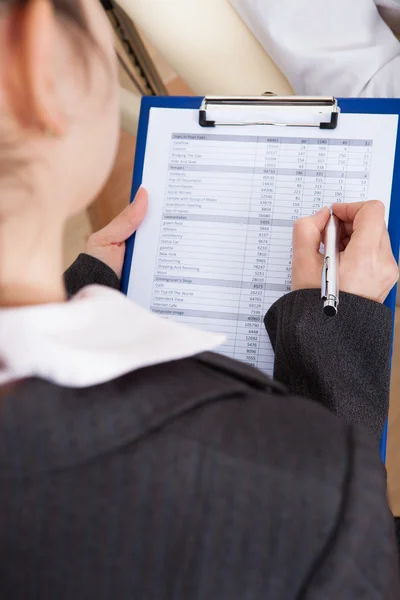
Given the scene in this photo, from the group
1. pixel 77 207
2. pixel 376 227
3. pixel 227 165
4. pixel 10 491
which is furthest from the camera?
pixel 227 165

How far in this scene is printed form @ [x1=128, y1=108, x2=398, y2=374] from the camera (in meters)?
0.68

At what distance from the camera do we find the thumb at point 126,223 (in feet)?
2.36

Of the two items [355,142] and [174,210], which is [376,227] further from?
[174,210]

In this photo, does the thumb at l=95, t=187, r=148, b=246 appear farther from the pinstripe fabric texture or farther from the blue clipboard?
the pinstripe fabric texture

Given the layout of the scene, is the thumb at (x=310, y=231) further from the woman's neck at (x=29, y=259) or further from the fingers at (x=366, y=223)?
the woman's neck at (x=29, y=259)

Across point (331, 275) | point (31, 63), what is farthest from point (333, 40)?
point (31, 63)

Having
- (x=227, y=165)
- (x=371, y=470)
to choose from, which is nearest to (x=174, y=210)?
(x=227, y=165)

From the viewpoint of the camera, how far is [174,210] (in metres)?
0.72

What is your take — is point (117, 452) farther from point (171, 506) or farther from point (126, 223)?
point (126, 223)

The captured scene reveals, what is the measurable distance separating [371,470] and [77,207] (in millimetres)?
258

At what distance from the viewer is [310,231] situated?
63cm

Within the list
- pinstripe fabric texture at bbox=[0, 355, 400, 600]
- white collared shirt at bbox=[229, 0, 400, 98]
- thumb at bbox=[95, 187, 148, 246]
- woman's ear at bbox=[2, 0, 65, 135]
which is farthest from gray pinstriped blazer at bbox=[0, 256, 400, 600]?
white collared shirt at bbox=[229, 0, 400, 98]

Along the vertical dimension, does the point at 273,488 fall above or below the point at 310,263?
below

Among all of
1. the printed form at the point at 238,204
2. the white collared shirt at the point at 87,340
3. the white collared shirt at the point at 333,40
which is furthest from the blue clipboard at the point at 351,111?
the white collared shirt at the point at 87,340
